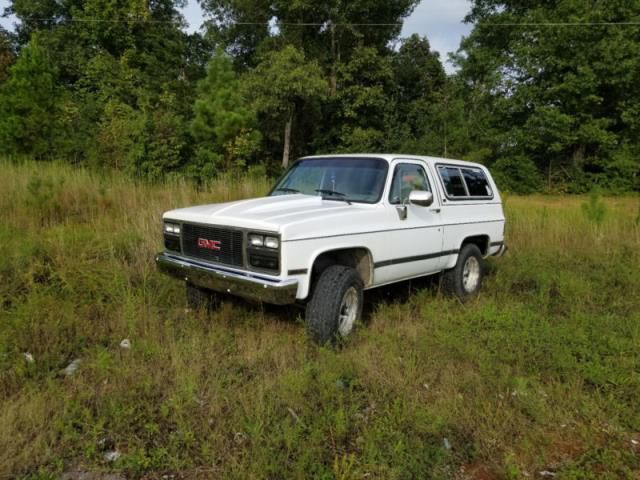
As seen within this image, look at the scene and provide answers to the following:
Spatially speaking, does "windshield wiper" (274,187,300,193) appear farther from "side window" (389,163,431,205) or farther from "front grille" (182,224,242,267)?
"front grille" (182,224,242,267)

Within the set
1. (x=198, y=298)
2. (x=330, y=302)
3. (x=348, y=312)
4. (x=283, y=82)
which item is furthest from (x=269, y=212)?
(x=283, y=82)

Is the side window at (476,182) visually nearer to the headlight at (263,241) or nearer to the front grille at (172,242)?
the headlight at (263,241)

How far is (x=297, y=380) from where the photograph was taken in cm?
339

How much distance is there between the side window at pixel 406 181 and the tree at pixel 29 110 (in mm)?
13571

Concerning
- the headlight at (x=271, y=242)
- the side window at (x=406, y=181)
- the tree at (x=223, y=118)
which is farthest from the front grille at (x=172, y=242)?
the tree at (x=223, y=118)

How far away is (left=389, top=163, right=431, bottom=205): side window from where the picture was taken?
4961 mm

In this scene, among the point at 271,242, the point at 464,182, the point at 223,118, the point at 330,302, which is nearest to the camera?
the point at 271,242

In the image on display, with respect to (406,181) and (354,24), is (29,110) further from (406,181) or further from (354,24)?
(354,24)

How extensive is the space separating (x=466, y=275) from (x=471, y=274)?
0.34ft

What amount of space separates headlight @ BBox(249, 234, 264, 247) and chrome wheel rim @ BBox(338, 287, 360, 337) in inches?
40.0

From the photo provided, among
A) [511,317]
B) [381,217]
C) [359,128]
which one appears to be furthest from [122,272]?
[359,128]

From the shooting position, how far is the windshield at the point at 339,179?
4883 mm

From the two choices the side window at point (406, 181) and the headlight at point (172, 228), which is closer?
the headlight at point (172, 228)

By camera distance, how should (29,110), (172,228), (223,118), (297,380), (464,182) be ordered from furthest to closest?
(223,118) < (29,110) < (464,182) < (172,228) < (297,380)
